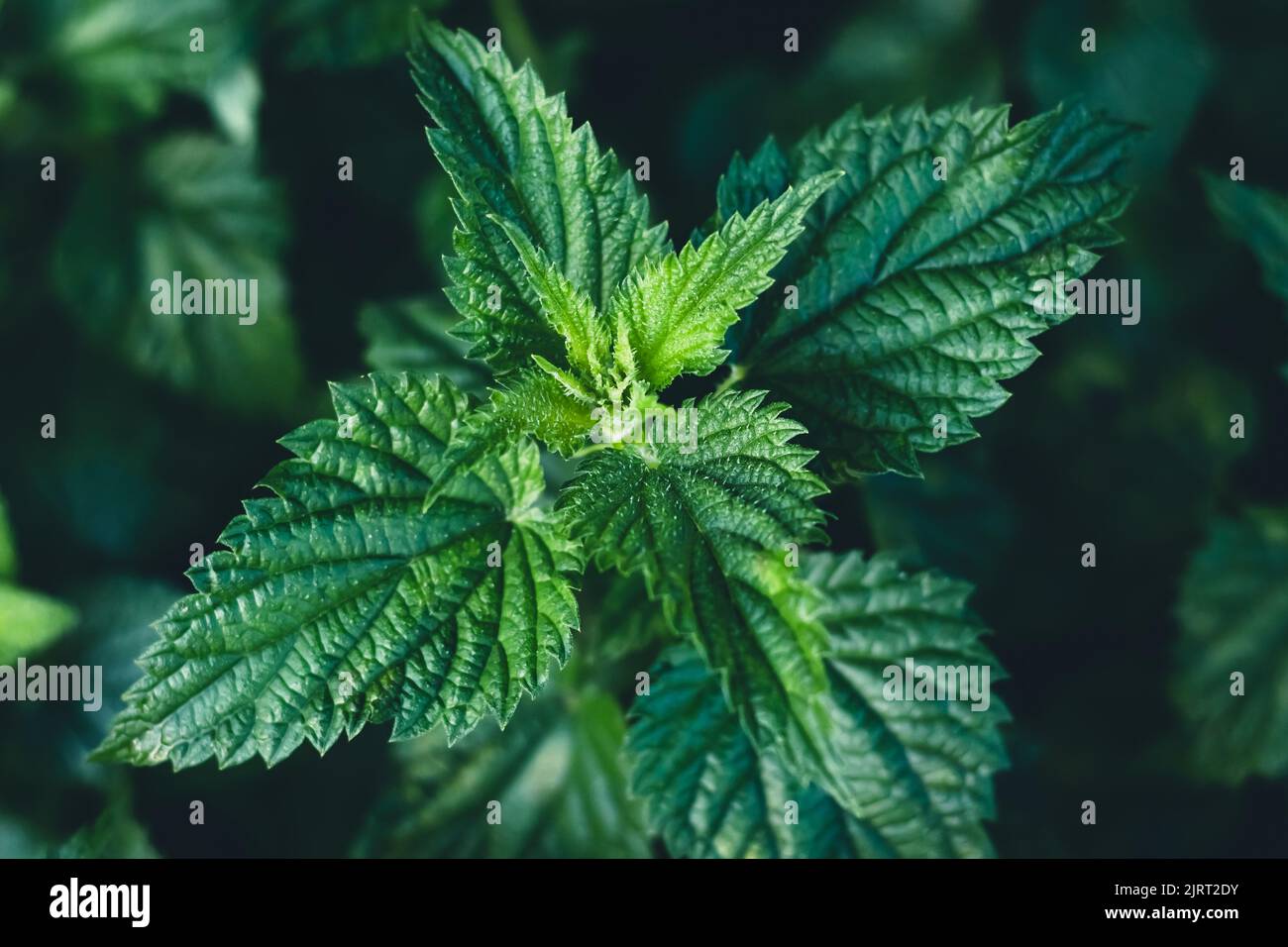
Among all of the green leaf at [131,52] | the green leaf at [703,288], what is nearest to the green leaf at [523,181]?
the green leaf at [703,288]

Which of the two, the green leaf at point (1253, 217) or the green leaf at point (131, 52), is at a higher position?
the green leaf at point (131, 52)

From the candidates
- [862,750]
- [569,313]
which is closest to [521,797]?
[862,750]

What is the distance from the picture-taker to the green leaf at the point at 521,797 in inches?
106

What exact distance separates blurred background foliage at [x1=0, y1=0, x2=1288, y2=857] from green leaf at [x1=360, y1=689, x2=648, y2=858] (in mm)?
298

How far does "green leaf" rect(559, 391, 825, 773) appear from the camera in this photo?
1807 millimetres

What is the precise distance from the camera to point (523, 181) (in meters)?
2.05

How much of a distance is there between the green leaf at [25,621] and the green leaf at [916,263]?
6.11 feet

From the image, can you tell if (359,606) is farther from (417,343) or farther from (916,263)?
(916,263)

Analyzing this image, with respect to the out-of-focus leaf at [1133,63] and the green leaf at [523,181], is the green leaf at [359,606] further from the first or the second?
the out-of-focus leaf at [1133,63]

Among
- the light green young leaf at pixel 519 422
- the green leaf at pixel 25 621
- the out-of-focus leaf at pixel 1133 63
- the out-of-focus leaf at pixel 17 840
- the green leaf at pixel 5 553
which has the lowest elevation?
the out-of-focus leaf at pixel 17 840

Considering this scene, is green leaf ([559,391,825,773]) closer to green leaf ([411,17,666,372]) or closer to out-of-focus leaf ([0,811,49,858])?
green leaf ([411,17,666,372])

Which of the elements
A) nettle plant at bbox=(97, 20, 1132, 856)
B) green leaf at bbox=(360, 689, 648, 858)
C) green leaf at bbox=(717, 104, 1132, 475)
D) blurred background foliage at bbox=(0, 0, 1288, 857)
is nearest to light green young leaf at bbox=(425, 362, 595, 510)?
nettle plant at bbox=(97, 20, 1132, 856)
